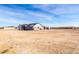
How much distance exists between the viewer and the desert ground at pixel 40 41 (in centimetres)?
179

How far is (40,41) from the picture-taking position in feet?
5.92

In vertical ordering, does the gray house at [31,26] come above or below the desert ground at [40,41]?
above

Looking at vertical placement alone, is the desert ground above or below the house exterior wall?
below

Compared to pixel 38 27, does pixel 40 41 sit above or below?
below

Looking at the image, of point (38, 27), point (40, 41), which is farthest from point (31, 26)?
point (40, 41)

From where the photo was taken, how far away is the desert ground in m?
1.79

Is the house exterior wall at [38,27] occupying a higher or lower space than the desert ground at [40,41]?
higher

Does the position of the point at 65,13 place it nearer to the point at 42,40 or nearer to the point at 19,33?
the point at 42,40

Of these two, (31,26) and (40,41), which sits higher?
(31,26)

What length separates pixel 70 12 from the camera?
1.81 metres

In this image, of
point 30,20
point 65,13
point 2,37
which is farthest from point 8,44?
point 65,13

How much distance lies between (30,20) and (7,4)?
0.27 meters

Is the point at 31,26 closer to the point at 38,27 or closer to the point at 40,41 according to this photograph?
the point at 38,27

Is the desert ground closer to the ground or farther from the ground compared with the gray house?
closer to the ground
